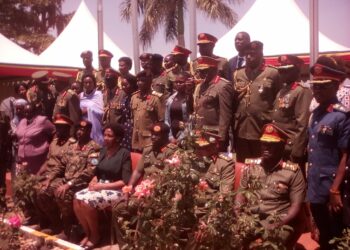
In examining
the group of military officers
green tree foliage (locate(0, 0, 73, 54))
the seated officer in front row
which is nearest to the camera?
the group of military officers

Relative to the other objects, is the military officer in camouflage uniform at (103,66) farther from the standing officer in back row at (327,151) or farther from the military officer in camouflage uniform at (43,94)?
the standing officer in back row at (327,151)

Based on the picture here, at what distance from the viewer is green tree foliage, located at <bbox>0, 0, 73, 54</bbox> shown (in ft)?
97.6

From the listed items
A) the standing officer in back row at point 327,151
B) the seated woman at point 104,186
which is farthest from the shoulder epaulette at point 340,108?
the seated woman at point 104,186

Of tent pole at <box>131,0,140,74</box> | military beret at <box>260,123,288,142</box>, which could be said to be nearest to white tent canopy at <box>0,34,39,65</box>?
tent pole at <box>131,0,140,74</box>

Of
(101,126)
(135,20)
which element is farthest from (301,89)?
(135,20)

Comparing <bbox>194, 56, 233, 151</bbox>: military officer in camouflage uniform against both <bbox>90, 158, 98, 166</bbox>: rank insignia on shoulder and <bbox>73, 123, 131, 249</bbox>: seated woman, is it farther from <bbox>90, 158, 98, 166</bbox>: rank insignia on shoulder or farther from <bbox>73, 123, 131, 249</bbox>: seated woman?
<bbox>90, 158, 98, 166</bbox>: rank insignia on shoulder

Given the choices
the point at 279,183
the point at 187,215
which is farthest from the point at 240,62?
the point at 187,215

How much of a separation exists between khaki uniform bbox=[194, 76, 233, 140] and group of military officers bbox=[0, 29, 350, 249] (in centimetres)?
1

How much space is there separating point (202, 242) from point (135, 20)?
8245 millimetres

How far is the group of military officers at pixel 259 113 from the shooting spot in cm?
443

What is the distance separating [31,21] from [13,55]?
52.1 feet

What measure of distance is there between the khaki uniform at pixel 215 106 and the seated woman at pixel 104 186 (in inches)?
39.7

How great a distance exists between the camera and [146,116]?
6.84 meters

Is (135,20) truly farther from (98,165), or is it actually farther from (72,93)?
(98,165)
